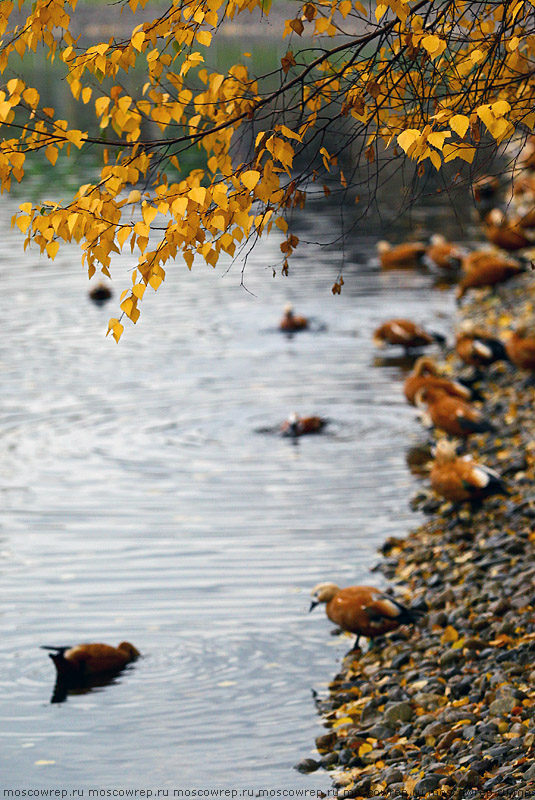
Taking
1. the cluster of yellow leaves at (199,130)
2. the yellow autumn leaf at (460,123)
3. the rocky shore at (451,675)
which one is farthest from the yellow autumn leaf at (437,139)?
the rocky shore at (451,675)

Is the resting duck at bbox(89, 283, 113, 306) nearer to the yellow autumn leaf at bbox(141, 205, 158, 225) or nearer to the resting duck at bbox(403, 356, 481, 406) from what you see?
the resting duck at bbox(403, 356, 481, 406)

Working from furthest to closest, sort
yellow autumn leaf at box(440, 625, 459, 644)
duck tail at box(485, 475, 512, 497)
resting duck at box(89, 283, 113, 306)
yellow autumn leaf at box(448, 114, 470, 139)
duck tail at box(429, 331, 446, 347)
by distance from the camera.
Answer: resting duck at box(89, 283, 113, 306) < duck tail at box(429, 331, 446, 347) < duck tail at box(485, 475, 512, 497) < yellow autumn leaf at box(440, 625, 459, 644) < yellow autumn leaf at box(448, 114, 470, 139)

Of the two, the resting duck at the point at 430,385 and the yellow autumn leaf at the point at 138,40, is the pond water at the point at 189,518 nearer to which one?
the resting duck at the point at 430,385

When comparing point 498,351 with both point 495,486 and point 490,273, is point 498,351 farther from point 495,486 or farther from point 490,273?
point 495,486

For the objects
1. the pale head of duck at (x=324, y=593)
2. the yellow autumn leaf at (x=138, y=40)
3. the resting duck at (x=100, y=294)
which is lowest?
the pale head of duck at (x=324, y=593)

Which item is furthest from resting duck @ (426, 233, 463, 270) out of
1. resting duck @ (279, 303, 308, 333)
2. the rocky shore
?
the rocky shore

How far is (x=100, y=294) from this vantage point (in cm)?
2184

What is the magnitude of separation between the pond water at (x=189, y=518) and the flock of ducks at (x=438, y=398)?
0.95ft

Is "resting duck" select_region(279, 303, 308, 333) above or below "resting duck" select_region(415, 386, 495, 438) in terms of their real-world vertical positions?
above

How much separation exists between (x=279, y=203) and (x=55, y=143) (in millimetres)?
1223

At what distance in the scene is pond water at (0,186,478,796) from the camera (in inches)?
291

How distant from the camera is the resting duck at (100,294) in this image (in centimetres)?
2169

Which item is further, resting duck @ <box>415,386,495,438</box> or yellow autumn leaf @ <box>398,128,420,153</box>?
resting duck @ <box>415,386,495,438</box>

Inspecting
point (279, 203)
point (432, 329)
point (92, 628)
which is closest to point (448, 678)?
point (92, 628)
